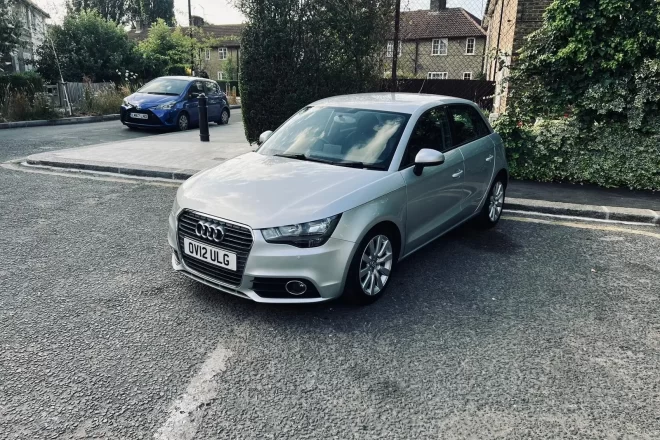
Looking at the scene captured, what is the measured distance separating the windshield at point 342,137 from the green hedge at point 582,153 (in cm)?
407

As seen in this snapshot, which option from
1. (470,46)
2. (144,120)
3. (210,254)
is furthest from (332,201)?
(470,46)

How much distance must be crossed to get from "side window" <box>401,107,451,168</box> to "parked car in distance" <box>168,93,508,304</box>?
0.04 ft

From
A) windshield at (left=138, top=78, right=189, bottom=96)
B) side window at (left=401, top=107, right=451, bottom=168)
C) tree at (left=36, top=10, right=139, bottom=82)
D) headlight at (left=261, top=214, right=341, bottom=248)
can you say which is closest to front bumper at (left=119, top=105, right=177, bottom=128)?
windshield at (left=138, top=78, right=189, bottom=96)

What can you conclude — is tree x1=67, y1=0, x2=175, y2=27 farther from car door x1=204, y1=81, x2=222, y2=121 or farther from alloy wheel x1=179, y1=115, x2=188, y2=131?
alloy wheel x1=179, y1=115, x2=188, y2=131

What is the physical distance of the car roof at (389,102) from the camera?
4.73m

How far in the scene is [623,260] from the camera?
5020 millimetres

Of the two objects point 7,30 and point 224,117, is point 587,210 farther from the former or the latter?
point 7,30

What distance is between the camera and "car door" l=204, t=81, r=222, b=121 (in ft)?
54.7

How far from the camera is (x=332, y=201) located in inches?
140

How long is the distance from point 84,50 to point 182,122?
15334mm

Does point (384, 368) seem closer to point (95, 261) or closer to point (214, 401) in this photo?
point (214, 401)

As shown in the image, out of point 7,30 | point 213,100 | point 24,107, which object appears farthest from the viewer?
point 7,30

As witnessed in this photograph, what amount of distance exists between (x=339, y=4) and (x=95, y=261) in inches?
265

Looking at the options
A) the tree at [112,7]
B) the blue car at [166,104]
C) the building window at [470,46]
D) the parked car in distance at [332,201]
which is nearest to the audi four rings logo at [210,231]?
the parked car in distance at [332,201]
